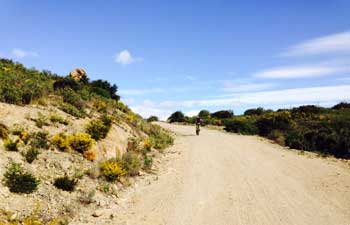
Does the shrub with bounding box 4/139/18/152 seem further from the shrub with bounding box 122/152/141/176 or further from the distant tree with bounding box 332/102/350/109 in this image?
the distant tree with bounding box 332/102/350/109

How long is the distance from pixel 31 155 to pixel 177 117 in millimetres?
48274

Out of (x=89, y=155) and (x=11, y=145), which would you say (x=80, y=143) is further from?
(x=11, y=145)

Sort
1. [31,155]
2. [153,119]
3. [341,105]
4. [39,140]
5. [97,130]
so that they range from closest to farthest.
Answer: [31,155], [39,140], [97,130], [341,105], [153,119]

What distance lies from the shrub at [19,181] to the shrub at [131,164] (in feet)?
15.7

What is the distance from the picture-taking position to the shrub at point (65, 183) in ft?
34.4

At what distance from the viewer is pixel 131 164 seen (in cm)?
1450

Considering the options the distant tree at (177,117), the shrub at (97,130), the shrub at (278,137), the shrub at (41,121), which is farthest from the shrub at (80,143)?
the distant tree at (177,117)

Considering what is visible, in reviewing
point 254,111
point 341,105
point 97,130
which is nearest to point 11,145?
point 97,130

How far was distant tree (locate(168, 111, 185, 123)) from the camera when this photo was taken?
58281mm

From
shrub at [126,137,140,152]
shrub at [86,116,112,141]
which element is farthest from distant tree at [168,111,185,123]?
shrub at [86,116,112,141]

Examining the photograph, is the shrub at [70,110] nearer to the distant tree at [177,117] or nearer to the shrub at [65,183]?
the shrub at [65,183]

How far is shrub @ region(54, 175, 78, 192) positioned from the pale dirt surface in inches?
55.1

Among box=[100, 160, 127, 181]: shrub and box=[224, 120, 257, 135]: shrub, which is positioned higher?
box=[224, 120, 257, 135]: shrub

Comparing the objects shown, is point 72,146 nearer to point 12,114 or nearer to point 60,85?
point 12,114
